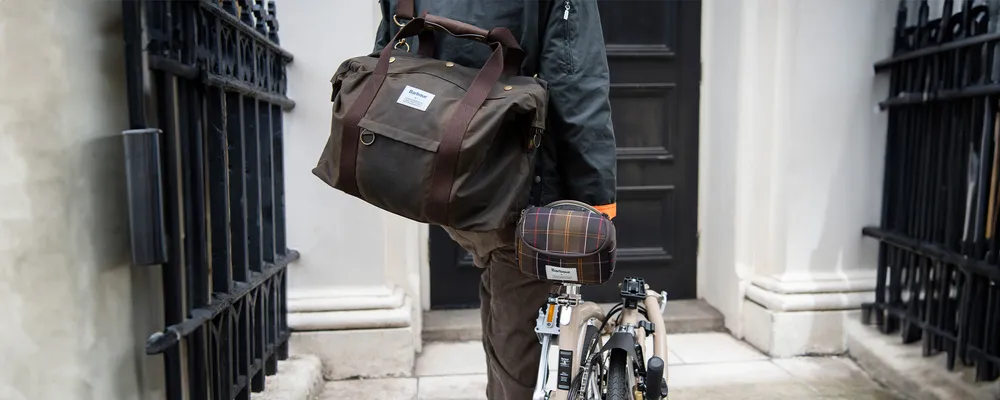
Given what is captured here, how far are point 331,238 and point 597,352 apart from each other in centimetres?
159

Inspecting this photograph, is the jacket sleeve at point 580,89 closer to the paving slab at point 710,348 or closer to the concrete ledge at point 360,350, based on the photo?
the concrete ledge at point 360,350

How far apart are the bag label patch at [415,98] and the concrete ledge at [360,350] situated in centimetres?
166

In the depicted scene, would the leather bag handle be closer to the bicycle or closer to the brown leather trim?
the brown leather trim

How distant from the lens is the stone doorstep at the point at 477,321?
3316 mm

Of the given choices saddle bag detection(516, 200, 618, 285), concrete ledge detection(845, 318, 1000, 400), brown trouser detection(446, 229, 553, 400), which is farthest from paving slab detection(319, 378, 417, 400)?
concrete ledge detection(845, 318, 1000, 400)

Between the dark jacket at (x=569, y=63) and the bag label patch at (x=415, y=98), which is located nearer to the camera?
the bag label patch at (x=415, y=98)

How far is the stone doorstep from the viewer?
3316 mm

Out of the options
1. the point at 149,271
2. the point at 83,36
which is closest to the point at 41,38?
the point at 83,36

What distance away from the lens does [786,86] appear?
10.2 ft

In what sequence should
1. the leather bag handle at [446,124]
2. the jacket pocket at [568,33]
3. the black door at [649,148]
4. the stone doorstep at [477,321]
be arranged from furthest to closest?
1. the black door at [649,148]
2. the stone doorstep at [477,321]
3. the jacket pocket at [568,33]
4. the leather bag handle at [446,124]

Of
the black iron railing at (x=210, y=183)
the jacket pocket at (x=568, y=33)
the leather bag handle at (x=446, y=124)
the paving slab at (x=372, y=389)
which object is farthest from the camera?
the paving slab at (x=372, y=389)

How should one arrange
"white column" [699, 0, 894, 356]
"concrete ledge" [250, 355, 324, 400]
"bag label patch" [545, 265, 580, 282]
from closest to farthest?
"bag label patch" [545, 265, 580, 282] < "concrete ledge" [250, 355, 324, 400] < "white column" [699, 0, 894, 356]

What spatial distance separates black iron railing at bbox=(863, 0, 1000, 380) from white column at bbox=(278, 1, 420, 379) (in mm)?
2319

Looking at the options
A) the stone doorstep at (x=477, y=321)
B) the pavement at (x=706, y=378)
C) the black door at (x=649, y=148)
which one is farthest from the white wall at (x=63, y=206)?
the black door at (x=649, y=148)
